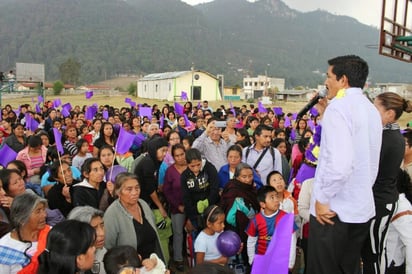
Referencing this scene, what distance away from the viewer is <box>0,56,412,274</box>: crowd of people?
2.29 m

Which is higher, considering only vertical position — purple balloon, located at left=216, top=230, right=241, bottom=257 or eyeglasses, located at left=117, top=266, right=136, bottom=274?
eyeglasses, located at left=117, top=266, right=136, bottom=274

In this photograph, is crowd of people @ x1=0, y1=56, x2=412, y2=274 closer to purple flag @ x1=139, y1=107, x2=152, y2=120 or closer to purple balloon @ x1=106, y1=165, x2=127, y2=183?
purple balloon @ x1=106, y1=165, x2=127, y2=183

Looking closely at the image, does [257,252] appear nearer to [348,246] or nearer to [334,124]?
[348,246]

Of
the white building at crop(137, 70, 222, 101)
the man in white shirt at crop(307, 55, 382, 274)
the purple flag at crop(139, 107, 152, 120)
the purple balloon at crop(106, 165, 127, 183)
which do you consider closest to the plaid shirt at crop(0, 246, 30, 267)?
the purple balloon at crop(106, 165, 127, 183)

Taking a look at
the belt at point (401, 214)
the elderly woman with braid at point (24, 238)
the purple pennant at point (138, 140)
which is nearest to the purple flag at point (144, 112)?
the purple pennant at point (138, 140)

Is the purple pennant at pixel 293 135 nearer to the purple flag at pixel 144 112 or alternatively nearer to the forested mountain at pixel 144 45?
the purple flag at pixel 144 112

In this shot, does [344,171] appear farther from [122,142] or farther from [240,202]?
[122,142]

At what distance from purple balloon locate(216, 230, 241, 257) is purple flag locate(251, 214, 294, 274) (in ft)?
2.33

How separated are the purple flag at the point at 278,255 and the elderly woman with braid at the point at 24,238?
5.28ft

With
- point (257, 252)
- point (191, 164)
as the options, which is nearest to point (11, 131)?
point (191, 164)

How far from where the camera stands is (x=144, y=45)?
5468 inches

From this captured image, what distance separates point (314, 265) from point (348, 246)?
26cm

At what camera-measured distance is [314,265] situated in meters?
2.52

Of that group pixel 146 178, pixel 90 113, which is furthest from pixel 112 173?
pixel 90 113
